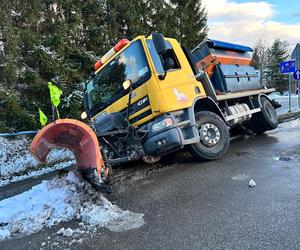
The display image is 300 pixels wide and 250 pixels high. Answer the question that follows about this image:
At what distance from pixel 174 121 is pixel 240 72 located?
4.17 m

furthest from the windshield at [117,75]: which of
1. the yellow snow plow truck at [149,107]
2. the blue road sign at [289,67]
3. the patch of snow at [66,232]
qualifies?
the blue road sign at [289,67]

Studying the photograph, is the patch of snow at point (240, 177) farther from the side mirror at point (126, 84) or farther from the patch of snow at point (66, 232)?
the patch of snow at point (66, 232)

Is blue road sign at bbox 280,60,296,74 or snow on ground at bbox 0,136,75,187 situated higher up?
blue road sign at bbox 280,60,296,74

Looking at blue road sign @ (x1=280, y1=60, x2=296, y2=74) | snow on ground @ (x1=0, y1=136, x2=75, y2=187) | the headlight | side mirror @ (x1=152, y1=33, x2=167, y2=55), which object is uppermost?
side mirror @ (x1=152, y1=33, x2=167, y2=55)

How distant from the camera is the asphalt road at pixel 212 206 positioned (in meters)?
3.93

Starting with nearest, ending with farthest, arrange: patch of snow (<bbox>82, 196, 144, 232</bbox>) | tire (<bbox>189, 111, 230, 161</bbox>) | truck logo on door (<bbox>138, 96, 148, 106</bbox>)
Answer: patch of snow (<bbox>82, 196, 144, 232</bbox>)
truck logo on door (<bbox>138, 96, 148, 106</bbox>)
tire (<bbox>189, 111, 230, 161</bbox>)

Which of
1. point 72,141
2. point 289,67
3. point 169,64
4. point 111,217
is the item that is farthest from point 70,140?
point 289,67

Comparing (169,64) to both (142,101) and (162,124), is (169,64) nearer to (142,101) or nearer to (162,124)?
(142,101)

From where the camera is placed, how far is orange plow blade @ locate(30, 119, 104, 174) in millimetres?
5184

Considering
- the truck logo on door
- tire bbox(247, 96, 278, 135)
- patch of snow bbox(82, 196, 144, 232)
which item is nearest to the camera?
patch of snow bbox(82, 196, 144, 232)

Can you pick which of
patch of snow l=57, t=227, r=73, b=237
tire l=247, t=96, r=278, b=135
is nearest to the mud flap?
patch of snow l=57, t=227, r=73, b=237

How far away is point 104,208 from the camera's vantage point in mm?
5016

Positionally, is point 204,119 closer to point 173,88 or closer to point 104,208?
point 173,88

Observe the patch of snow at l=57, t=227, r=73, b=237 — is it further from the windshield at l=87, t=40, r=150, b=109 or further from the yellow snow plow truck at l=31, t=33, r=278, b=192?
the windshield at l=87, t=40, r=150, b=109
